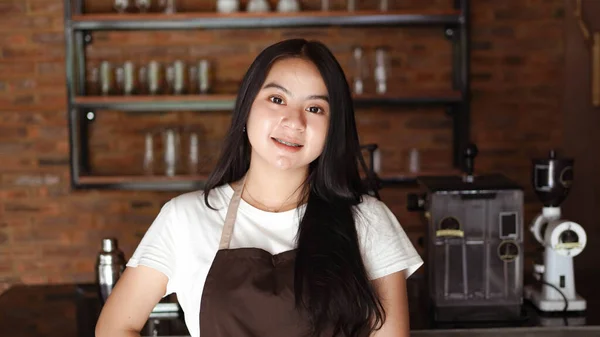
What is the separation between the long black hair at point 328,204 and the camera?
1602 mm

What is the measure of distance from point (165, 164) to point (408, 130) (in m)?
1.27

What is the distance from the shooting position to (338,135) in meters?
1.70

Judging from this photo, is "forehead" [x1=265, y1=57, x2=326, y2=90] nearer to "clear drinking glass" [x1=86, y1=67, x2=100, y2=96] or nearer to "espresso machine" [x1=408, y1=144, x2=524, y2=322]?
"espresso machine" [x1=408, y1=144, x2=524, y2=322]

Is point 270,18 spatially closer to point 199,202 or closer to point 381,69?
point 381,69

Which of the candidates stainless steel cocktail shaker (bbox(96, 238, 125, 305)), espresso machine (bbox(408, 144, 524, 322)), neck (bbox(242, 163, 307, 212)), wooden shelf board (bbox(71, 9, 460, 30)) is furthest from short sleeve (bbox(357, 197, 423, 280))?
wooden shelf board (bbox(71, 9, 460, 30))

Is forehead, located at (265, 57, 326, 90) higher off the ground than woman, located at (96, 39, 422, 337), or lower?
higher

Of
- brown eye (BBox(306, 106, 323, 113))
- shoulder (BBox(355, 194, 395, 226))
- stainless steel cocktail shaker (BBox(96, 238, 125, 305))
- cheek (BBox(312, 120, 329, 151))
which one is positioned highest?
brown eye (BBox(306, 106, 323, 113))

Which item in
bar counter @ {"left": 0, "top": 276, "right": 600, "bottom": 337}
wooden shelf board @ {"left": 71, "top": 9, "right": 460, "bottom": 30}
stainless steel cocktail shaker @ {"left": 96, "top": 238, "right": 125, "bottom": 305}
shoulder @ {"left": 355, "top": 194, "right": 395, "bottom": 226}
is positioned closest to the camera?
shoulder @ {"left": 355, "top": 194, "right": 395, "bottom": 226}

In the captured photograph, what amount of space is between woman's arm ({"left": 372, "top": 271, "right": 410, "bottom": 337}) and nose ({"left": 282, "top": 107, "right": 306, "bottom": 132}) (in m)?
0.38

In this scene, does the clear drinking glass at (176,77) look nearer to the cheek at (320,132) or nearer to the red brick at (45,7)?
the red brick at (45,7)

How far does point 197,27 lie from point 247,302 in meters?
2.35

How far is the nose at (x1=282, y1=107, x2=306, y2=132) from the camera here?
1614 mm

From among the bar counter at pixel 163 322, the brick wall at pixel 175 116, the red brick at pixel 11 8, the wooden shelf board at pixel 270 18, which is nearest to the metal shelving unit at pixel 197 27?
the wooden shelf board at pixel 270 18

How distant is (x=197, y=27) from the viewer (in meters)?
3.71
